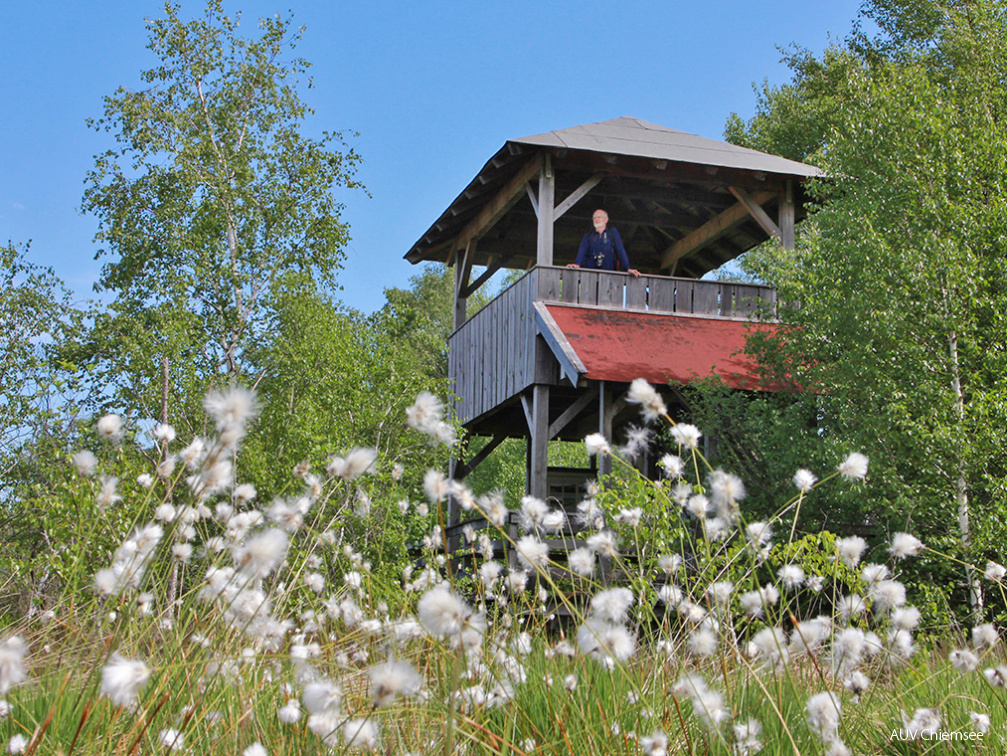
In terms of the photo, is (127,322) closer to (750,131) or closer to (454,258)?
(454,258)

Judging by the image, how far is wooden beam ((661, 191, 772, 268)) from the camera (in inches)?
631

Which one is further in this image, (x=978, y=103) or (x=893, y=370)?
(x=978, y=103)

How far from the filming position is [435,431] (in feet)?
8.63

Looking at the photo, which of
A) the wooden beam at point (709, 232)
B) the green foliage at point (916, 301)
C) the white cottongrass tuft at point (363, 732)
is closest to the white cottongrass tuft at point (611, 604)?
the white cottongrass tuft at point (363, 732)

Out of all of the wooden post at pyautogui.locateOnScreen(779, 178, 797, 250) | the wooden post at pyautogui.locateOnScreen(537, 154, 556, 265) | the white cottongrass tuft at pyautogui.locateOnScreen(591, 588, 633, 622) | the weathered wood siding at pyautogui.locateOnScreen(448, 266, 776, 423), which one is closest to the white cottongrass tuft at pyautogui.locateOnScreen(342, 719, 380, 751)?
the white cottongrass tuft at pyautogui.locateOnScreen(591, 588, 633, 622)

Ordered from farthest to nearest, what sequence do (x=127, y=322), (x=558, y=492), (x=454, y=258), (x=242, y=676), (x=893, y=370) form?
(x=127, y=322) < (x=454, y=258) < (x=558, y=492) < (x=893, y=370) < (x=242, y=676)

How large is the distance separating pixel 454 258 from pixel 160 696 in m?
17.4

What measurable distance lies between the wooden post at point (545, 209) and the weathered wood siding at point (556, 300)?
8.8 inches

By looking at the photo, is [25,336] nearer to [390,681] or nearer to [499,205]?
[499,205]

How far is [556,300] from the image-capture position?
14.3 meters


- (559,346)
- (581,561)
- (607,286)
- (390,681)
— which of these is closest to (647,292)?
(607,286)

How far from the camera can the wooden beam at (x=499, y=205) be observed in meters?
14.8

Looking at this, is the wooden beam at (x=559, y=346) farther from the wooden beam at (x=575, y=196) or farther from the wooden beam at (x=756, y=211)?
the wooden beam at (x=756, y=211)

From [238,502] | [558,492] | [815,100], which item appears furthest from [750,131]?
[238,502]
